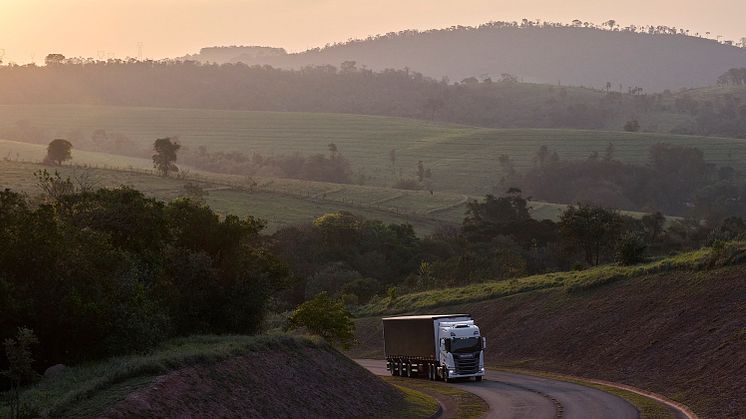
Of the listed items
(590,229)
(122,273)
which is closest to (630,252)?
(590,229)

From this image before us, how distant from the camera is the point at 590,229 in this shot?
104 m

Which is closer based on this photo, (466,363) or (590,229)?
(466,363)

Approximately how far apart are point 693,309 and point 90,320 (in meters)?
35.1

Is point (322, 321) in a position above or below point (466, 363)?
above

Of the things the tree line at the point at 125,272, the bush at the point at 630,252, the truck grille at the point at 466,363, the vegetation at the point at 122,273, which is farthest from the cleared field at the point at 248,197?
the vegetation at the point at 122,273

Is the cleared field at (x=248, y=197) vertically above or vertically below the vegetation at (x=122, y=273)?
below

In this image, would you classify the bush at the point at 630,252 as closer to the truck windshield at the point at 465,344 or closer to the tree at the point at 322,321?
the truck windshield at the point at 465,344

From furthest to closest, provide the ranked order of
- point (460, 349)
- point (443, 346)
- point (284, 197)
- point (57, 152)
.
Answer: point (57, 152) → point (284, 197) → point (443, 346) → point (460, 349)

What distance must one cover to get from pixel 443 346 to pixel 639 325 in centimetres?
1167

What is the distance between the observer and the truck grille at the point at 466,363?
61562mm

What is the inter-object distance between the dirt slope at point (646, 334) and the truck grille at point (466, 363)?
6.29m

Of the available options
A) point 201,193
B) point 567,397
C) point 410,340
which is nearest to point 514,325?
point 410,340

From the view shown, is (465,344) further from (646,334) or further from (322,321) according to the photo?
(646,334)

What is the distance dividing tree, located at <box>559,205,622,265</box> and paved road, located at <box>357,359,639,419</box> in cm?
4220
